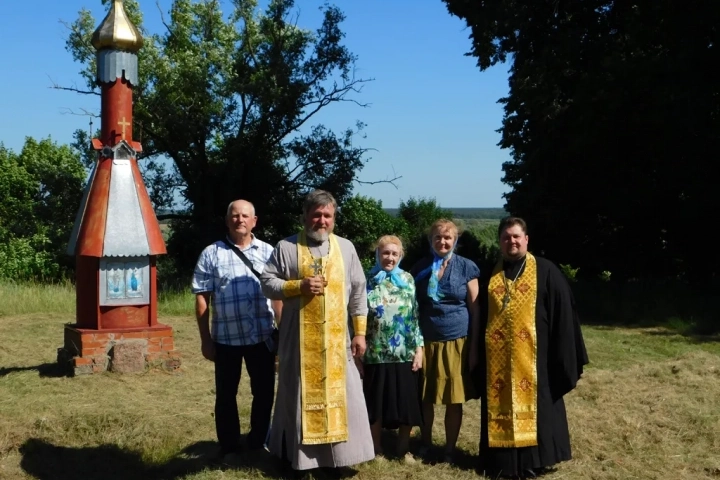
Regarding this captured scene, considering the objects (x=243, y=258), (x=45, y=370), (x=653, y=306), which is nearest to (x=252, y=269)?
(x=243, y=258)

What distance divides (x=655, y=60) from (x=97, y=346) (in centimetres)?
1058

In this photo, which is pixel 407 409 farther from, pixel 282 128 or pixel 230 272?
pixel 282 128

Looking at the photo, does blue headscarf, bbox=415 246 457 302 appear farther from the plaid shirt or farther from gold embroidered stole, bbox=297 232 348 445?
Answer: the plaid shirt

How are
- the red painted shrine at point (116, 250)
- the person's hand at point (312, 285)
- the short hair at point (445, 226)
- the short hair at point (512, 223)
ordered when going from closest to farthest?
the person's hand at point (312, 285) < the short hair at point (512, 223) < the short hair at point (445, 226) < the red painted shrine at point (116, 250)

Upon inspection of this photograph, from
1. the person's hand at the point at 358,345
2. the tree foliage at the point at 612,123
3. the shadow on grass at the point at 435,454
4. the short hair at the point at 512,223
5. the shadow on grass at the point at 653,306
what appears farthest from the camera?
the tree foliage at the point at 612,123

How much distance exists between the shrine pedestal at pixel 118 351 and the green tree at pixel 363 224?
14.7 metres

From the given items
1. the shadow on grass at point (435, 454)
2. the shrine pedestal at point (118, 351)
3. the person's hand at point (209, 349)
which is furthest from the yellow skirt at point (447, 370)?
the shrine pedestal at point (118, 351)

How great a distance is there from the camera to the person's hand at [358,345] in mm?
5156

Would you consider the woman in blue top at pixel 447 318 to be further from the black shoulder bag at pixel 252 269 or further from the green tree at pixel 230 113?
the green tree at pixel 230 113

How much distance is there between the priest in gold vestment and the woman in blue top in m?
0.55

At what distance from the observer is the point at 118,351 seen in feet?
28.1

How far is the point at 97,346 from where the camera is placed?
860 centimetres

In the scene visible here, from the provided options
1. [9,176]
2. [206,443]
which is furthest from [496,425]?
[9,176]

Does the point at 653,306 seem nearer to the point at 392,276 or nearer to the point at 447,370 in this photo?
the point at 447,370
